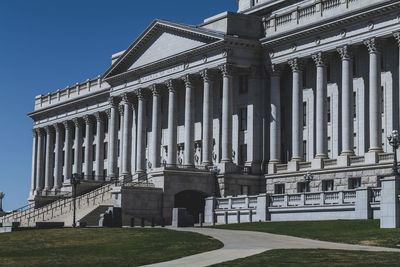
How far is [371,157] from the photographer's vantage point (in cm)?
6844

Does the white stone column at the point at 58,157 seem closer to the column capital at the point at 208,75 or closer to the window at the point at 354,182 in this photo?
the column capital at the point at 208,75

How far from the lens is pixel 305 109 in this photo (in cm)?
7994

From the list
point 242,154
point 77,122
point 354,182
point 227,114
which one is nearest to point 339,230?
point 354,182

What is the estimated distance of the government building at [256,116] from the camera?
69312 millimetres

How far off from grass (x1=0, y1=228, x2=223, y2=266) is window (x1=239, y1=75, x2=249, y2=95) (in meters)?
33.2

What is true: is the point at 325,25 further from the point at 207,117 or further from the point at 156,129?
the point at 156,129

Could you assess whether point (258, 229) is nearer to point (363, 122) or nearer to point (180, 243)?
point (180, 243)

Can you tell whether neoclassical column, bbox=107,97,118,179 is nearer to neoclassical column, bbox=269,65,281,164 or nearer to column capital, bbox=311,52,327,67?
neoclassical column, bbox=269,65,281,164

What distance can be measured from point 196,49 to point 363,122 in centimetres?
1958

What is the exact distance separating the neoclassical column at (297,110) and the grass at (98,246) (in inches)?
1038

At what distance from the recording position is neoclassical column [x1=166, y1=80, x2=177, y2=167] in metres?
86.9

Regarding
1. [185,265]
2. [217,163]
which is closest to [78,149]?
[217,163]

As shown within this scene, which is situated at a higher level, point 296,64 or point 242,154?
point 296,64

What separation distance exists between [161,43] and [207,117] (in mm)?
11658
